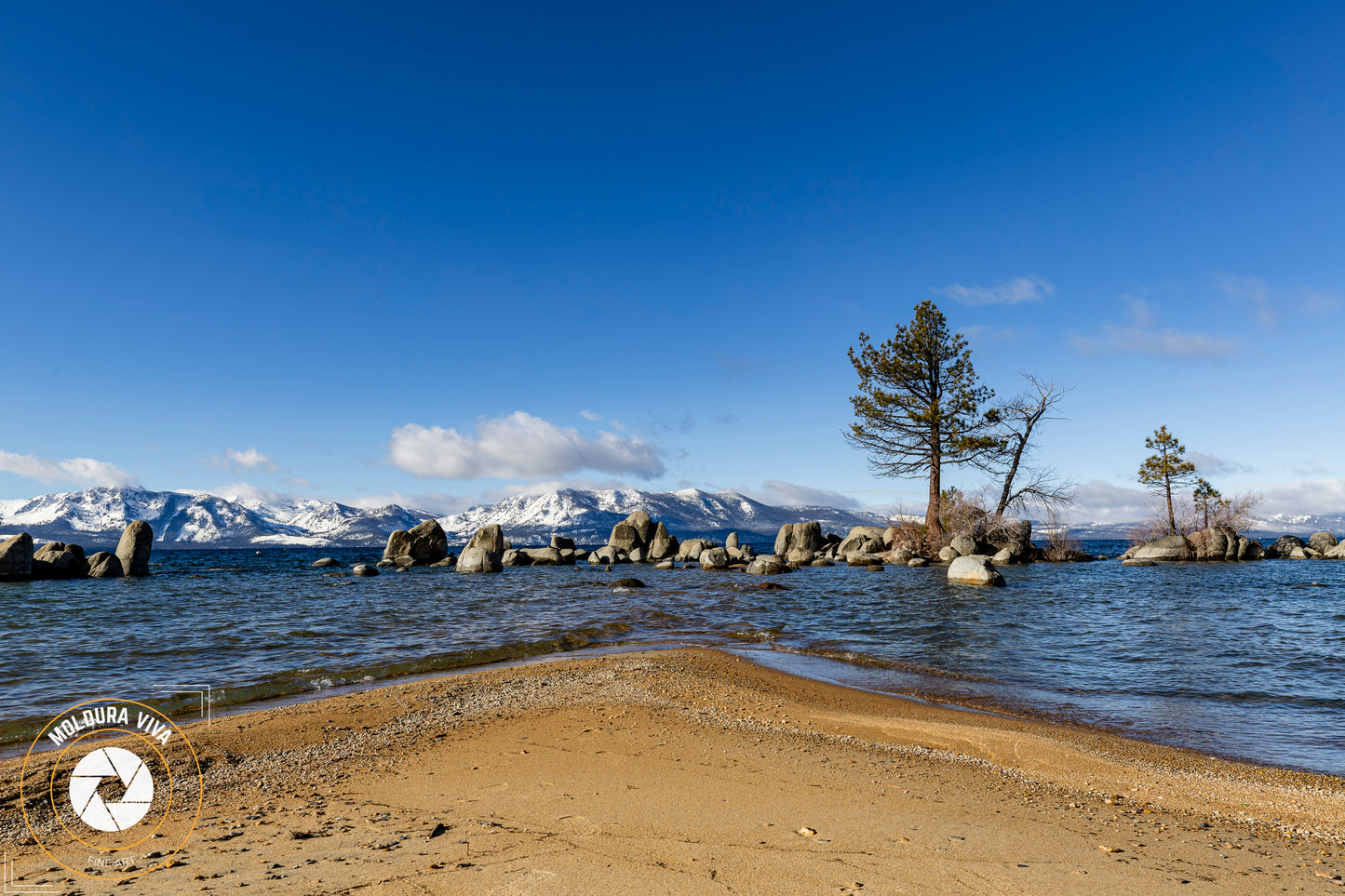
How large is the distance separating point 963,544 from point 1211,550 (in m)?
18.2

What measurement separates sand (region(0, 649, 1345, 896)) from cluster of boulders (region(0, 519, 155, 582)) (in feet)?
133

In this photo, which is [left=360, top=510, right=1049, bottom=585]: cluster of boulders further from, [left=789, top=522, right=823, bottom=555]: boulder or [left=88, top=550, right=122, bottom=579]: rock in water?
[left=88, top=550, right=122, bottom=579]: rock in water

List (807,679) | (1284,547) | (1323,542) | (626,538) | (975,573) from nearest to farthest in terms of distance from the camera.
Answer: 1. (807,679)
2. (975,573)
3. (1323,542)
4. (1284,547)
5. (626,538)

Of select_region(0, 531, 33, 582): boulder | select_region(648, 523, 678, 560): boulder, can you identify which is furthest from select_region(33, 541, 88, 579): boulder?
select_region(648, 523, 678, 560): boulder

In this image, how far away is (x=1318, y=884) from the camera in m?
3.70

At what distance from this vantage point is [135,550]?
40.0 metres

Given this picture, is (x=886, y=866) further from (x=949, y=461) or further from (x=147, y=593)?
(x=949, y=461)

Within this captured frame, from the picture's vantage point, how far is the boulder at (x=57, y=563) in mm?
36031

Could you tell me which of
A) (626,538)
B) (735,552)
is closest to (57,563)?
(626,538)

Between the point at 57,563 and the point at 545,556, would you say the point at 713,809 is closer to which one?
the point at 545,556

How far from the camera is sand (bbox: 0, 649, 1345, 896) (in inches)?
143

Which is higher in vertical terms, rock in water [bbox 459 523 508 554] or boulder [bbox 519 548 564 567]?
rock in water [bbox 459 523 508 554]

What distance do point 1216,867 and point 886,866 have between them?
2172 millimetres

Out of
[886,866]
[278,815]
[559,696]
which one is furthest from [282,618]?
[886,866]
